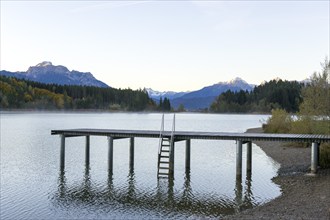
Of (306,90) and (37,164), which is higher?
(306,90)

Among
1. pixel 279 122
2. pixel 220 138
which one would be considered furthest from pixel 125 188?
pixel 279 122

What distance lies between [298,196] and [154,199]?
723 centimetres

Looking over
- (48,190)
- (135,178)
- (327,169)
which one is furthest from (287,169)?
(48,190)

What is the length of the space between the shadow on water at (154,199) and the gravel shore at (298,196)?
1.75 m

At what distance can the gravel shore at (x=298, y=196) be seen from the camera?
53.5ft

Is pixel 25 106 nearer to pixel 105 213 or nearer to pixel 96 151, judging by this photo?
pixel 96 151

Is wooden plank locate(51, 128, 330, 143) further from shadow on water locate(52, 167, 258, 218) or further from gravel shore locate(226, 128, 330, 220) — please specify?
shadow on water locate(52, 167, 258, 218)

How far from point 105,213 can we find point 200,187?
24.4 ft

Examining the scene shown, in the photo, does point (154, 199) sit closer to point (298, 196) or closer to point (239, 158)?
point (298, 196)

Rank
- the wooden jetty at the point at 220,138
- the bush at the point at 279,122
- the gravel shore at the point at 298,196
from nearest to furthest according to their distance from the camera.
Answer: the gravel shore at the point at 298,196, the wooden jetty at the point at 220,138, the bush at the point at 279,122

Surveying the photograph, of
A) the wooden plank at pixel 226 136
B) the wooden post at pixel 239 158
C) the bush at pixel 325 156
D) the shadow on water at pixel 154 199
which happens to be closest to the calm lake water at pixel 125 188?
the shadow on water at pixel 154 199

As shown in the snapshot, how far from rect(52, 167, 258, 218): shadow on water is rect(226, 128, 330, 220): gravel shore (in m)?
1.75

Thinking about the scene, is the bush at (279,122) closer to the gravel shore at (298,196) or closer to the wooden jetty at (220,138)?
the gravel shore at (298,196)

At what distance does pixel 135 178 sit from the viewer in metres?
27.6
